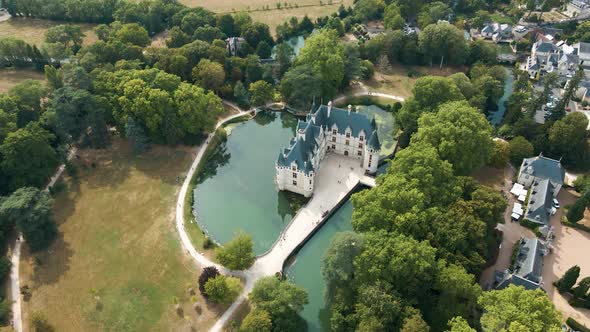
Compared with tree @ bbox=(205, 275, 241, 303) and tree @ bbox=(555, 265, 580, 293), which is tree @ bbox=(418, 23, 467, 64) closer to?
tree @ bbox=(555, 265, 580, 293)

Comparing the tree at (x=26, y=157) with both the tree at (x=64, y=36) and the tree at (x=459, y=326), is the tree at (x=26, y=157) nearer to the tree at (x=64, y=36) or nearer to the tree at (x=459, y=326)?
the tree at (x=64, y=36)

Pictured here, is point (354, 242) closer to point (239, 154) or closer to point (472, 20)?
point (239, 154)

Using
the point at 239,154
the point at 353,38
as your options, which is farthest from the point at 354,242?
the point at 353,38

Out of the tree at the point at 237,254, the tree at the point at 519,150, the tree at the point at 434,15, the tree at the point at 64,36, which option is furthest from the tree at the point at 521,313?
the tree at the point at 64,36

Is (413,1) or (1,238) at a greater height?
(413,1)

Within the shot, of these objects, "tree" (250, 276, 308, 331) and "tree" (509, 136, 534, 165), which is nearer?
A: "tree" (250, 276, 308, 331)

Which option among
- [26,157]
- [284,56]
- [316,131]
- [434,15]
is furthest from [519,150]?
[26,157]

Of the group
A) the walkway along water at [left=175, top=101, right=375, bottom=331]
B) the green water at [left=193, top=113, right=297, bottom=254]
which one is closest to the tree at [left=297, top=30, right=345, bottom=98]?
the green water at [left=193, top=113, right=297, bottom=254]
